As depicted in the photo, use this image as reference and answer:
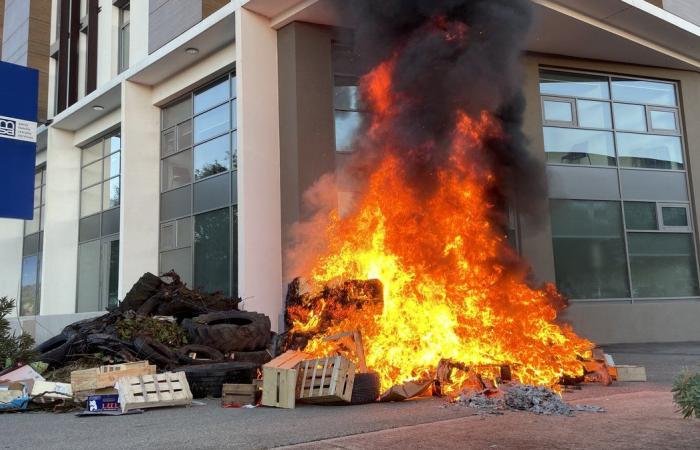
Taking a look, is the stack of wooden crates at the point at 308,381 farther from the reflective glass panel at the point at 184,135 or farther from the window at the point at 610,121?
the window at the point at 610,121

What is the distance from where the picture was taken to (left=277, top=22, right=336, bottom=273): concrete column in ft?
42.8

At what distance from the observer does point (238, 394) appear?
7.79m

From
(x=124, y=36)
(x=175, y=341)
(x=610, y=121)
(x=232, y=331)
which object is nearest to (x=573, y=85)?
(x=610, y=121)

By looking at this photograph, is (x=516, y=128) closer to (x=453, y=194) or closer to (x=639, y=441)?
(x=453, y=194)

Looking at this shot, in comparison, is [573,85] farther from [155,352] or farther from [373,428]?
[373,428]

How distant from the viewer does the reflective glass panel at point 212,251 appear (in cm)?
1461

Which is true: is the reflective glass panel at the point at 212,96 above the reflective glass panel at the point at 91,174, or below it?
above

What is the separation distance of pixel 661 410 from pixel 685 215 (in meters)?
12.3

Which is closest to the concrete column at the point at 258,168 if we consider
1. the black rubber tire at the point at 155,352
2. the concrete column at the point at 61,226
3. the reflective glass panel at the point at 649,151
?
the black rubber tire at the point at 155,352

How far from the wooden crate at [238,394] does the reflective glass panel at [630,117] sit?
12987mm

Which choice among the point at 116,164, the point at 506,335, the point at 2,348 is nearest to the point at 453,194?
the point at 506,335

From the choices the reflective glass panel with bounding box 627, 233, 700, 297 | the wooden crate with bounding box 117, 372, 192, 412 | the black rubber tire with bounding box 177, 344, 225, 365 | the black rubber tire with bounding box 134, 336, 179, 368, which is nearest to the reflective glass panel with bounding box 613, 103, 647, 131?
the reflective glass panel with bounding box 627, 233, 700, 297

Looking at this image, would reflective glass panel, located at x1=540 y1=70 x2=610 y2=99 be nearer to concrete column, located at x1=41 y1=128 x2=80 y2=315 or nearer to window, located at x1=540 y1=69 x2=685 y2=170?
window, located at x1=540 y1=69 x2=685 y2=170

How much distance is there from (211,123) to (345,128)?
4.02m
